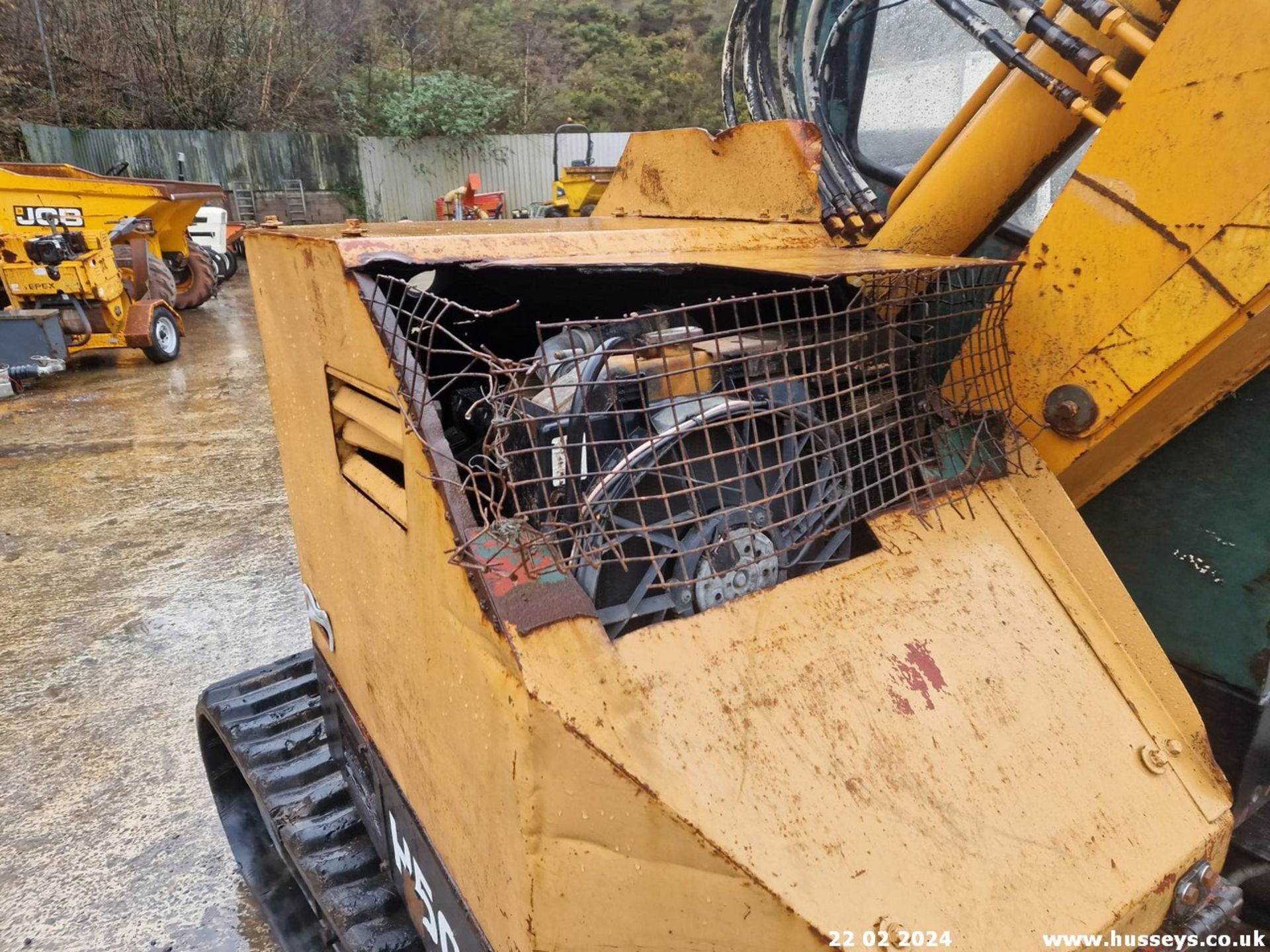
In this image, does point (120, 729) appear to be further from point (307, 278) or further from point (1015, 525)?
point (1015, 525)

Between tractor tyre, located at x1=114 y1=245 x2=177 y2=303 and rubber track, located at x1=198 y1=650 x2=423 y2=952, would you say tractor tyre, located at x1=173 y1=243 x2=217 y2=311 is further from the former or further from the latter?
rubber track, located at x1=198 y1=650 x2=423 y2=952

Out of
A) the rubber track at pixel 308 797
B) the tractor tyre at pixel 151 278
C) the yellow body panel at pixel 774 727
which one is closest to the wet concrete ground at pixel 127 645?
the rubber track at pixel 308 797

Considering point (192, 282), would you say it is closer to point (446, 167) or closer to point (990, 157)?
point (446, 167)

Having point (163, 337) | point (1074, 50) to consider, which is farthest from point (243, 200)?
point (1074, 50)

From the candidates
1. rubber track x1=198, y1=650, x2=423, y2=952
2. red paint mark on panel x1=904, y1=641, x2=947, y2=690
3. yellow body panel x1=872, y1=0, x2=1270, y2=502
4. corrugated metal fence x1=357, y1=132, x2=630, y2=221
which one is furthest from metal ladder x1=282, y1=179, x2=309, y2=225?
red paint mark on panel x1=904, y1=641, x2=947, y2=690

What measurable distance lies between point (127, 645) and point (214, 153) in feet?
56.2

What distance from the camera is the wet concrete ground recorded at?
237 cm

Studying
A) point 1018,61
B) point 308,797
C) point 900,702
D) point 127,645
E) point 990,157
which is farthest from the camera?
point 127,645

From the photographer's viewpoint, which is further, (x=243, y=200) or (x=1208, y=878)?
(x=243, y=200)

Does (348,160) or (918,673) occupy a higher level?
(348,160)

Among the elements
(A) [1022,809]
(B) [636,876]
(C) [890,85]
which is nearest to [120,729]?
(B) [636,876]

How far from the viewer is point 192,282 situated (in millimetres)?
11148

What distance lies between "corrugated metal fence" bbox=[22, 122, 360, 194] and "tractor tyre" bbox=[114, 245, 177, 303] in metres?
9.23

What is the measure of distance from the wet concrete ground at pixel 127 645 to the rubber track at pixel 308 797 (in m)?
0.55
